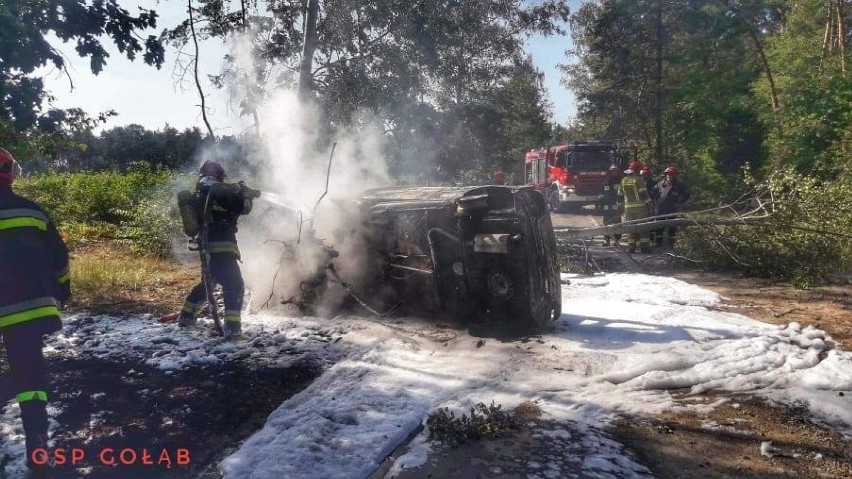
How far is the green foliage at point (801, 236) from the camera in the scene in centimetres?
768

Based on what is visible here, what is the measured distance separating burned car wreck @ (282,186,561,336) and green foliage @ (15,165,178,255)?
6250mm

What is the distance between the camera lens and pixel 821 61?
1819cm

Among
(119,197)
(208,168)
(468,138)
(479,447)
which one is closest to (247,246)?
(208,168)

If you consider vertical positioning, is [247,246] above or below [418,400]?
above

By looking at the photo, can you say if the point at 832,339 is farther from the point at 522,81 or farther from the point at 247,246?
the point at 522,81

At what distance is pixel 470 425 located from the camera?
138 inches

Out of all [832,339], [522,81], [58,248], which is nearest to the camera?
[58,248]

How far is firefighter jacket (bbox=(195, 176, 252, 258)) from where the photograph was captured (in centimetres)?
547

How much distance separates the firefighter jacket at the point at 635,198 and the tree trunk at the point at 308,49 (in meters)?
8.69

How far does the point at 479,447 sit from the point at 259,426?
4.72 ft

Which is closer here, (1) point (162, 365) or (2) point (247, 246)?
(1) point (162, 365)

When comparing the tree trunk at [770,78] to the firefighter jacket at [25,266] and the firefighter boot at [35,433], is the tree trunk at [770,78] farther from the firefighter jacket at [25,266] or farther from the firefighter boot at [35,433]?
the firefighter boot at [35,433]

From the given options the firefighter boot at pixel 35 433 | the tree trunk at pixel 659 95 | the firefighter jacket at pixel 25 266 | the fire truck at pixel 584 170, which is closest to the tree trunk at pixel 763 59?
the tree trunk at pixel 659 95

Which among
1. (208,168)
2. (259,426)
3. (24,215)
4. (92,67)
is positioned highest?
(92,67)
